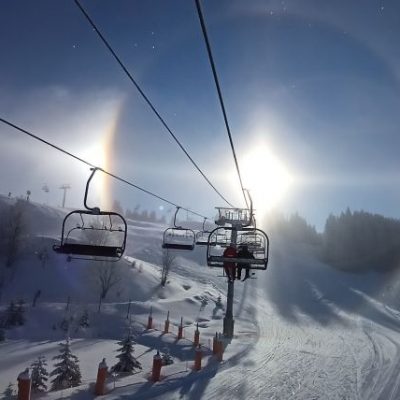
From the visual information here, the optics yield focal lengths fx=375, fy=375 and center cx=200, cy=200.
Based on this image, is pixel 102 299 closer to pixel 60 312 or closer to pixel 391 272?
pixel 60 312

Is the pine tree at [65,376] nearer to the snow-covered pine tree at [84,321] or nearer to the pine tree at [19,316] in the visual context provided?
the snow-covered pine tree at [84,321]

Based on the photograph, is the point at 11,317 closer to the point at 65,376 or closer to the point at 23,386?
the point at 65,376

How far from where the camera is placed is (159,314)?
35750mm

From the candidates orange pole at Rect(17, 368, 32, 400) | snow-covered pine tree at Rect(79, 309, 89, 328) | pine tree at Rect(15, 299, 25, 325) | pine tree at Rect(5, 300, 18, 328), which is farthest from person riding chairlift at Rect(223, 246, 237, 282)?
pine tree at Rect(15, 299, 25, 325)

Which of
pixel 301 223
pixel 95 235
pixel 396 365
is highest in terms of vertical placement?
pixel 301 223

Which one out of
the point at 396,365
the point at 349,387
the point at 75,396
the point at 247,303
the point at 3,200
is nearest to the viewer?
the point at 75,396

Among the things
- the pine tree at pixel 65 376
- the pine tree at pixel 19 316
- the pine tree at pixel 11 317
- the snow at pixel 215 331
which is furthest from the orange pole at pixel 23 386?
the pine tree at pixel 19 316

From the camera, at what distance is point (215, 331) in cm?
3144

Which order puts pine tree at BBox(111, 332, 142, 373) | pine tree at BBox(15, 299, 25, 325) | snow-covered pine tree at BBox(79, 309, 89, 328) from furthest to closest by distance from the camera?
snow-covered pine tree at BBox(79, 309, 89, 328) → pine tree at BBox(15, 299, 25, 325) → pine tree at BBox(111, 332, 142, 373)

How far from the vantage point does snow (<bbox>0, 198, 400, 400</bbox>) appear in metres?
13.6

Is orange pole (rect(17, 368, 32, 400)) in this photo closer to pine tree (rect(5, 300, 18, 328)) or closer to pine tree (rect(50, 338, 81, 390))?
pine tree (rect(50, 338, 81, 390))

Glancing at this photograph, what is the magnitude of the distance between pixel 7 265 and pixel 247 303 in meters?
31.1

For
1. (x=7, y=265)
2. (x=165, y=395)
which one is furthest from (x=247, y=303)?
(x=165, y=395)

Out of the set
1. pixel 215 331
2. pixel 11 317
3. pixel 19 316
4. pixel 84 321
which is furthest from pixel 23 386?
pixel 215 331
